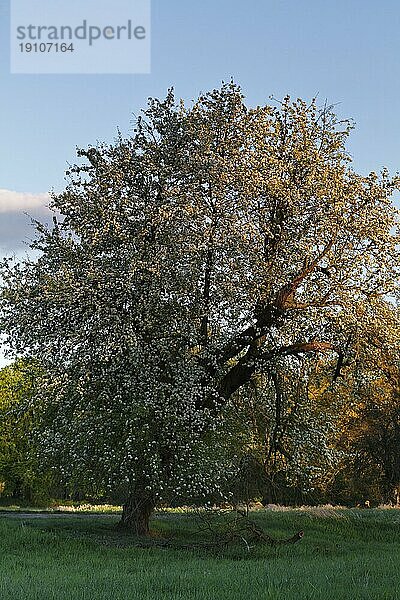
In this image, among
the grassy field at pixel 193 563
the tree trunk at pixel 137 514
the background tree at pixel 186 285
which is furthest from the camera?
the tree trunk at pixel 137 514

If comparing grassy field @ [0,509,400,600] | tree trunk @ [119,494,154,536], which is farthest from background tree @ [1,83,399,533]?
grassy field @ [0,509,400,600]

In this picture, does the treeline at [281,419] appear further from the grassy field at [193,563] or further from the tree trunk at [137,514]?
the grassy field at [193,563]

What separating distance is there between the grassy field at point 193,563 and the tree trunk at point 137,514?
1.54 ft

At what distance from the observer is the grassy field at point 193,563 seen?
436 inches

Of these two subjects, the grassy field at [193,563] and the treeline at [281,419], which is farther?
the treeline at [281,419]

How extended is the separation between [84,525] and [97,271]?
8687 mm

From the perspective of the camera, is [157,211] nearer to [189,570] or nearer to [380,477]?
[189,570]

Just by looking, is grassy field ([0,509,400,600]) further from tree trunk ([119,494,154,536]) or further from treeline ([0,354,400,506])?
treeline ([0,354,400,506])

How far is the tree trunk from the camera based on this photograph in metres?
21.7

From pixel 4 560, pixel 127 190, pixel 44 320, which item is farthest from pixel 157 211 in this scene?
pixel 4 560

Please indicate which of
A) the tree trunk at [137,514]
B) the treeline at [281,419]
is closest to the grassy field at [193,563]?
the tree trunk at [137,514]

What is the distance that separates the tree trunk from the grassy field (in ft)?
1.54

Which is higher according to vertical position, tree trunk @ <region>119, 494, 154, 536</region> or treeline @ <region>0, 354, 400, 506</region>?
treeline @ <region>0, 354, 400, 506</region>

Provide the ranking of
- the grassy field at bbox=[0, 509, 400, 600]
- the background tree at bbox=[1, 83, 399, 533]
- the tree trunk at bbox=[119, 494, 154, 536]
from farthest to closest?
the tree trunk at bbox=[119, 494, 154, 536] → the background tree at bbox=[1, 83, 399, 533] → the grassy field at bbox=[0, 509, 400, 600]
